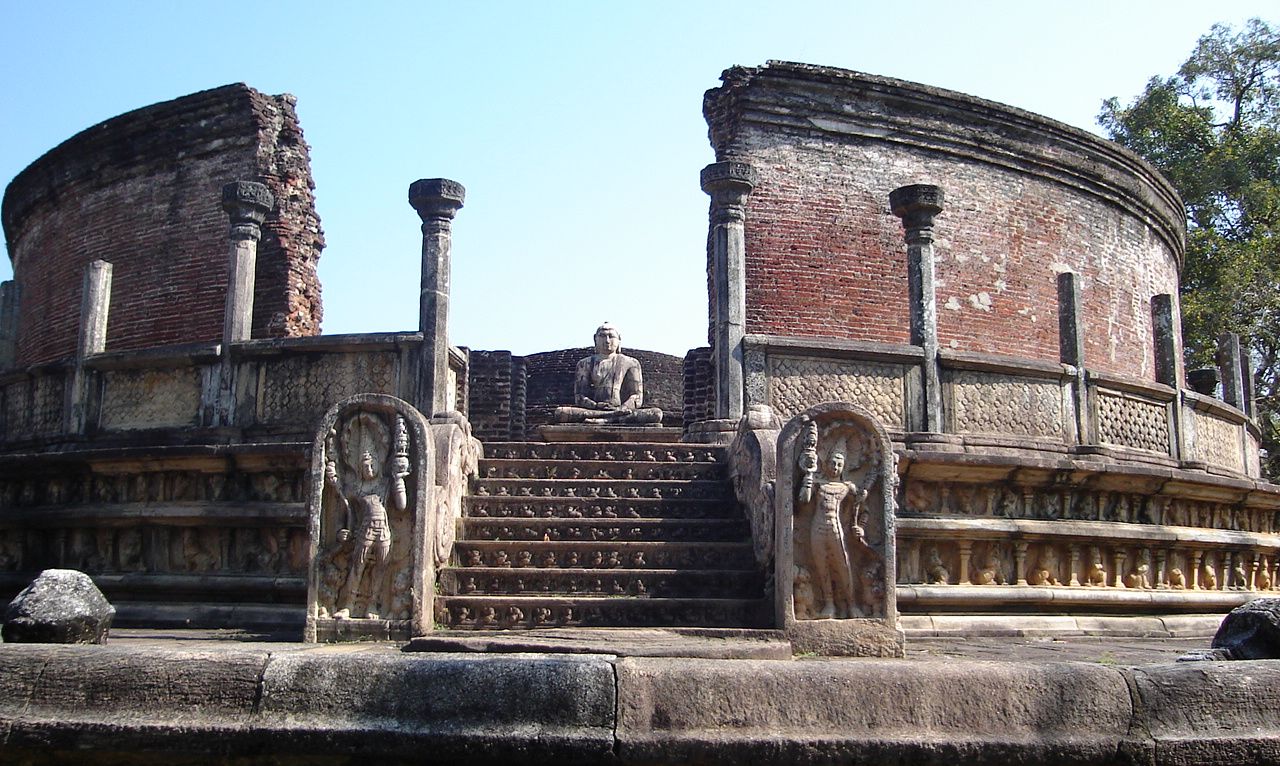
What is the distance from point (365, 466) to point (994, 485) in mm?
5020

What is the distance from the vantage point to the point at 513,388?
720 inches

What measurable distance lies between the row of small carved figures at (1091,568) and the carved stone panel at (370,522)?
382 cm

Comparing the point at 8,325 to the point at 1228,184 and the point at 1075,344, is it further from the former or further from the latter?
the point at 1228,184

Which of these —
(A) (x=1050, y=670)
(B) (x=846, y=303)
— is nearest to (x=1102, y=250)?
(B) (x=846, y=303)

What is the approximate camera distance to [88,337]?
33.7 ft

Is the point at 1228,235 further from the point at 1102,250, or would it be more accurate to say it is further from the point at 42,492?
the point at 42,492

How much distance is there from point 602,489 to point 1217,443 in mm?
6907

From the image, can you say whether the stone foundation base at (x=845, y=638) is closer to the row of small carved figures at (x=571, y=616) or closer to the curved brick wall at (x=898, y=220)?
the row of small carved figures at (x=571, y=616)

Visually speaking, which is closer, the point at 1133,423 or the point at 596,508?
the point at 596,508

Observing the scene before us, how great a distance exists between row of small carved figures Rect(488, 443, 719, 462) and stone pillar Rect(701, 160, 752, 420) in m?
0.41

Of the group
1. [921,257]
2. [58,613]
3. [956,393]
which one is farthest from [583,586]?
[921,257]

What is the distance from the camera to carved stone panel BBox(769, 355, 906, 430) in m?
9.05

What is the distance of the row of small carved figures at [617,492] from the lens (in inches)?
346

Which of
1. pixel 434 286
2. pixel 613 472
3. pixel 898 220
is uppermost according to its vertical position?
pixel 898 220
